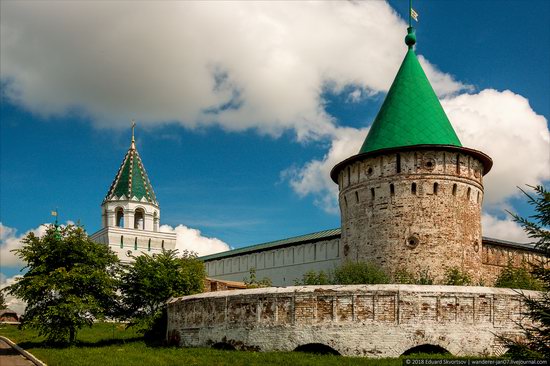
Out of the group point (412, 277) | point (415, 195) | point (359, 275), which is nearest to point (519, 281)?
point (412, 277)

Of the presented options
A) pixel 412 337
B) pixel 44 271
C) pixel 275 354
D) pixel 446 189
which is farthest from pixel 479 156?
pixel 44 271

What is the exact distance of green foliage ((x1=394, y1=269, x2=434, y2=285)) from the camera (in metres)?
23.9

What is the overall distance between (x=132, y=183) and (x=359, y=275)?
30.7 m

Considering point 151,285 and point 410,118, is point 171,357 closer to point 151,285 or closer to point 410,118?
point 151,285

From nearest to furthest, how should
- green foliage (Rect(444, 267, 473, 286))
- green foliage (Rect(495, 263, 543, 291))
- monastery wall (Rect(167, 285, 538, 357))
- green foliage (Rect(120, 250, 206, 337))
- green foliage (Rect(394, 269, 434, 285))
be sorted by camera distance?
1. monastery wall (Rect(167, 285, 538, 357))
2. green foliage (Rect(444, 267, 473, 286))
3. green foliage (Rect(394, 269, 434, 285))
4. green foliage (Rect(495, 263, 543, 291))
5. green foliage (Rect(120, 250, 206, 337))

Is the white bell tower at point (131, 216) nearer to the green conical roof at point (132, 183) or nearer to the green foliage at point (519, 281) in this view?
the green conical roof at point (132, 183)

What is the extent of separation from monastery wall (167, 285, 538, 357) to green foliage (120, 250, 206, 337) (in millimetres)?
7778

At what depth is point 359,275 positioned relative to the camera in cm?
2350

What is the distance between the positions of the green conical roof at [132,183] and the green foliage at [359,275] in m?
29.4

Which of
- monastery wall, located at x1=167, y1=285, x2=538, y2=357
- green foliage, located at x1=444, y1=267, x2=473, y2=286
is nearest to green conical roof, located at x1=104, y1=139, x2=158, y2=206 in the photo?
green foliage, located at x1=444, y1=267, x2=473, y2=286

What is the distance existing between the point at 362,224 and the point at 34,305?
1303 cm

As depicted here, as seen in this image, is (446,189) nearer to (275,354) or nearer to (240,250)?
(275,354)

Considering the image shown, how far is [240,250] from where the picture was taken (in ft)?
147

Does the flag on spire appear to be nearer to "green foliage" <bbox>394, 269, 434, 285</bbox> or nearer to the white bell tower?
"green foliage" <bbox>394, 269, 434, 285</bbox>
